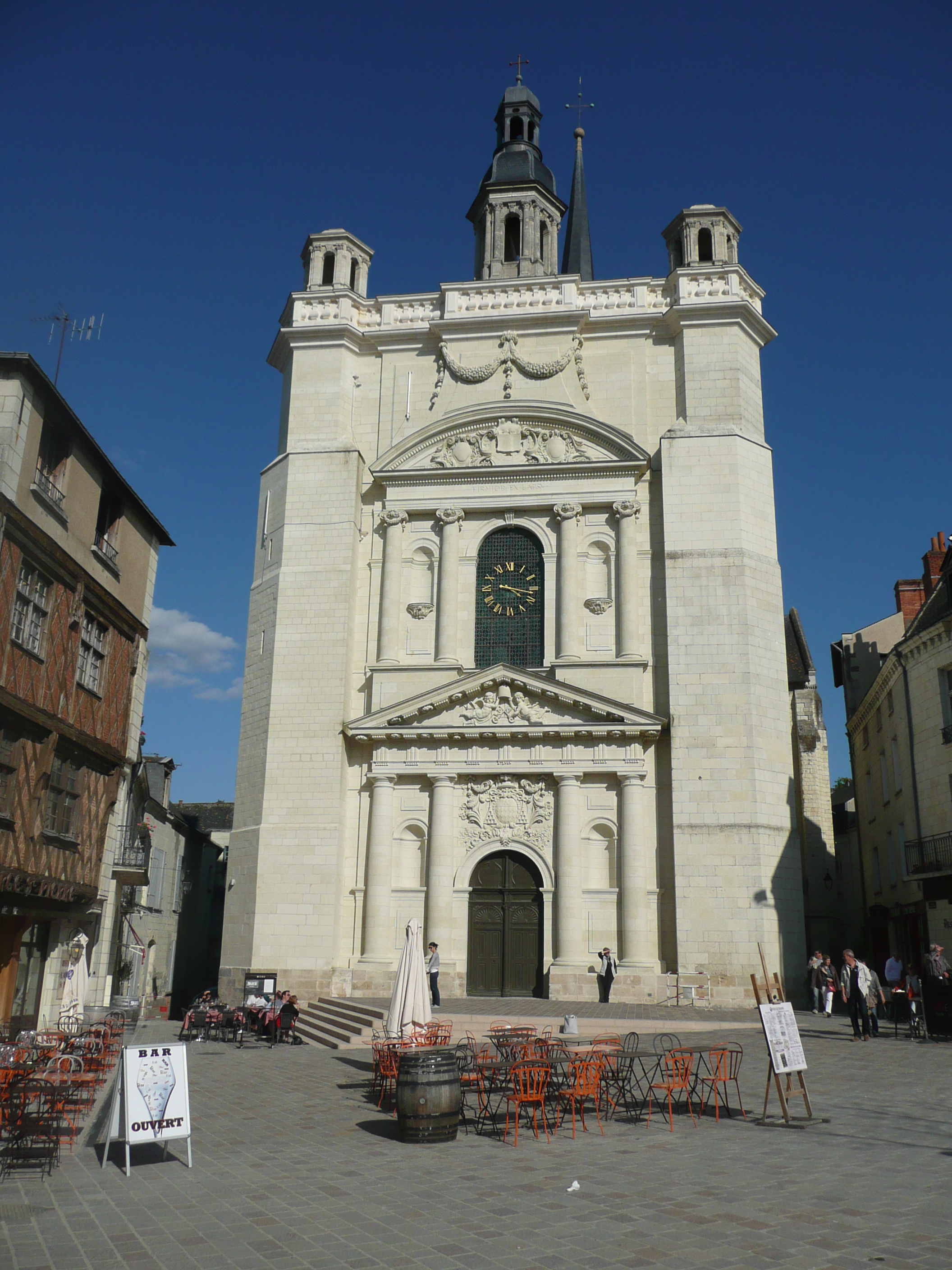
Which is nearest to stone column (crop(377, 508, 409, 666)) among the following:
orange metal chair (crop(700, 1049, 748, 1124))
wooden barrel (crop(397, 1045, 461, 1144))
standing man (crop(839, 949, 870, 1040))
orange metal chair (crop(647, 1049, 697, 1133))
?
standing man (crop(839, 949, 870, 1040))

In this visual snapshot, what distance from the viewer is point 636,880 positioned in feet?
75.7

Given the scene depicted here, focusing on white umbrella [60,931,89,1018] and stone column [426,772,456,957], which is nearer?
white umbrella [60,931,89,1018]

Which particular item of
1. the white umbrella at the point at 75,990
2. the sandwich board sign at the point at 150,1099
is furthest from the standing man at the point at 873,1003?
the white umbrella at the point at 75,990

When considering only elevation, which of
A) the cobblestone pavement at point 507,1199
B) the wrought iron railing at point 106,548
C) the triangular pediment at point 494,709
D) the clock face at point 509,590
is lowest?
the cobblestone pavement at point 507,1199

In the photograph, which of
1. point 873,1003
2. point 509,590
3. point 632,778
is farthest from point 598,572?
point 873,1003

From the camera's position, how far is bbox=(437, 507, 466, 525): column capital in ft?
87.7

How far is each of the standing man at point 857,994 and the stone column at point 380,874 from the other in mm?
10345

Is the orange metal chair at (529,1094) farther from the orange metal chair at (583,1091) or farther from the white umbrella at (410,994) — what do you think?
the white umbrella at (410,994)

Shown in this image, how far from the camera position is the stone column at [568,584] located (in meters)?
25.3

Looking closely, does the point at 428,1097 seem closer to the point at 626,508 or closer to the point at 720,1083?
the point at 720,1083

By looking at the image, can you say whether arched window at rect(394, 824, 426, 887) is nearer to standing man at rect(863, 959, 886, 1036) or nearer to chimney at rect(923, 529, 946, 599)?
standing man at rect(863, 959, 886, 1036)

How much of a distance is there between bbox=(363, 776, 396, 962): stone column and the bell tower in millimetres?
16394

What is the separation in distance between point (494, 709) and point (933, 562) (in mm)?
14333

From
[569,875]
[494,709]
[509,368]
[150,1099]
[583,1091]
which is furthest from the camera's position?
[509,368]
